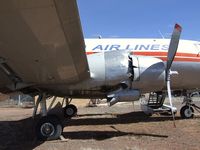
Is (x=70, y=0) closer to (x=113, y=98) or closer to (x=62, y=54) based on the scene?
(x=62, y=54)

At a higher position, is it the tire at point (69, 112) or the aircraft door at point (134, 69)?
the aircraft door at point (134, 69)

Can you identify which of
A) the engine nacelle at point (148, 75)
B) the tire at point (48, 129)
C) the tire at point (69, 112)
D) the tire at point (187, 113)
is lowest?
the tire at point (48, 129)

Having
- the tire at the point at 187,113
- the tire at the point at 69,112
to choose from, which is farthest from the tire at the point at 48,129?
the tire at the point at 69,112

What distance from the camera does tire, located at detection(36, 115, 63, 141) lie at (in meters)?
9.85

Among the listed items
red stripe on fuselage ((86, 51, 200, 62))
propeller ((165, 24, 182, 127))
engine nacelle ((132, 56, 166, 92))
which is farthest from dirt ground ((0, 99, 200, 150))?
red stripe on fuselage ((86, 51, 200, 62))

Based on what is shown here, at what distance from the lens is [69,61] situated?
28.1ft

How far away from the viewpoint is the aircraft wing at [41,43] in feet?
19.4

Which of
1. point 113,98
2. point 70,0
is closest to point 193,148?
point 113,98

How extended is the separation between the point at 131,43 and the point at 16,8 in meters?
8.05

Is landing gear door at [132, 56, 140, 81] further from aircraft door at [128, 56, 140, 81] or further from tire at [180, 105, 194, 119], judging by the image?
Answer: tire at [180, 105, 194, 119]

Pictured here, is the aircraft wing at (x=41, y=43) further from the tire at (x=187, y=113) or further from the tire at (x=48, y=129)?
the tire at (x=187, y=113)

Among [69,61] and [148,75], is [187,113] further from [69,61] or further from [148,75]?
[69,61]

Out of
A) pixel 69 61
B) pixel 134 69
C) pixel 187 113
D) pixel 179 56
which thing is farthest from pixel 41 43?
pixel 187 113

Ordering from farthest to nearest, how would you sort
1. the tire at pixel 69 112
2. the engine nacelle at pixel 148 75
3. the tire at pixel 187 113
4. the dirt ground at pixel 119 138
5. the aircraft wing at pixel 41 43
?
the tire at pixel 69 112, the tire at pixel 187 113, the engine nacelle at pixel 148 75, the dirt ground at pixel 119 138, the aircraft wing at pixel 41 43
